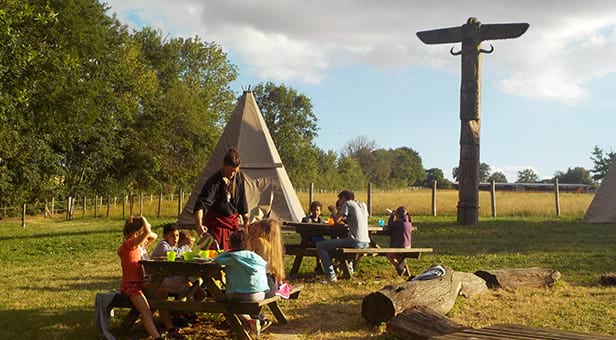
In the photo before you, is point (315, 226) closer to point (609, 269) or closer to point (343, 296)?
point (343, 296)

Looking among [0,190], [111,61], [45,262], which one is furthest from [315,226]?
[111,61]

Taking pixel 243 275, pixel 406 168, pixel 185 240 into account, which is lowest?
pixel 243 275

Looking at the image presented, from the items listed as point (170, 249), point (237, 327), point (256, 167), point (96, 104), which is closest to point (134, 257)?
point (170, 249)

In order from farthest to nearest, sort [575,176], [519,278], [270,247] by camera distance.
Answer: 1. [575,176]
2. [519,278]
3. [270,247]

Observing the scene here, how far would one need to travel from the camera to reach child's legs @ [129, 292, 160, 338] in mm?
5809

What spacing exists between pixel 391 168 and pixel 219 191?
261ft

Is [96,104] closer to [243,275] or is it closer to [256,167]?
[256,167]

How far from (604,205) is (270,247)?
51.3ft

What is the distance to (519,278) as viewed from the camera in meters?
8.72

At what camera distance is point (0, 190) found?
24.1m

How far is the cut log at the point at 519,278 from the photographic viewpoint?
8.56 m

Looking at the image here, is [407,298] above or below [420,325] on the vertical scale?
above

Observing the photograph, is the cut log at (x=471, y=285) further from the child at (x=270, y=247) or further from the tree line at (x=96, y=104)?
the tree line at (x=96, y=104)

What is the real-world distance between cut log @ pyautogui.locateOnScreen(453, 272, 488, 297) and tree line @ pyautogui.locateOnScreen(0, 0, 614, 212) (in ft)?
34.0
